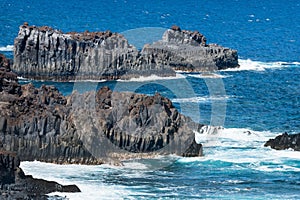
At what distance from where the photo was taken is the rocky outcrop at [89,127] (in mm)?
68875

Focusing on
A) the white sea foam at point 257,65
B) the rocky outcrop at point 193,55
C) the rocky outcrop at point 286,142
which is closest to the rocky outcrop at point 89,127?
the rocky outcrop at point 286,142

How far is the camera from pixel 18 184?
196 ft

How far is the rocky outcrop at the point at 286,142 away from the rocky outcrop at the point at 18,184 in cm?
2238

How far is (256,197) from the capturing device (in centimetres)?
6300

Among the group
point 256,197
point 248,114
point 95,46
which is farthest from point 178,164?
point 95,46

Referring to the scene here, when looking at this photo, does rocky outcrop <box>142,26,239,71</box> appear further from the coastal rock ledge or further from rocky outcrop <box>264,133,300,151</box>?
rocky outcrop <box>264,133,300,151</box>

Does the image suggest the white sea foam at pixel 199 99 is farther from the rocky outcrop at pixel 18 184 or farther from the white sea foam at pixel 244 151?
the rocky outcrop at pixel 18 184

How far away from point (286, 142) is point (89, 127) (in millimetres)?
16875

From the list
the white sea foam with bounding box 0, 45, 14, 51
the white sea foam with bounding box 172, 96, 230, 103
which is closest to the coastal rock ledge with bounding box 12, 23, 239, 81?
the white sea foam with bounding box 172, 96, 230, 103

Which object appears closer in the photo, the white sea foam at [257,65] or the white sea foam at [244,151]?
the white sea foam at [244,151]


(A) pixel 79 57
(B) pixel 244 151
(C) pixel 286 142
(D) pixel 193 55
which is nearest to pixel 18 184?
(B) pixel 244 151

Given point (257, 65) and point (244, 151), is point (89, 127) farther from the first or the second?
point (257, 65)

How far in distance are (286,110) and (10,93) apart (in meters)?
33.6

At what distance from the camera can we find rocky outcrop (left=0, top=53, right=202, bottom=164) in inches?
2712
